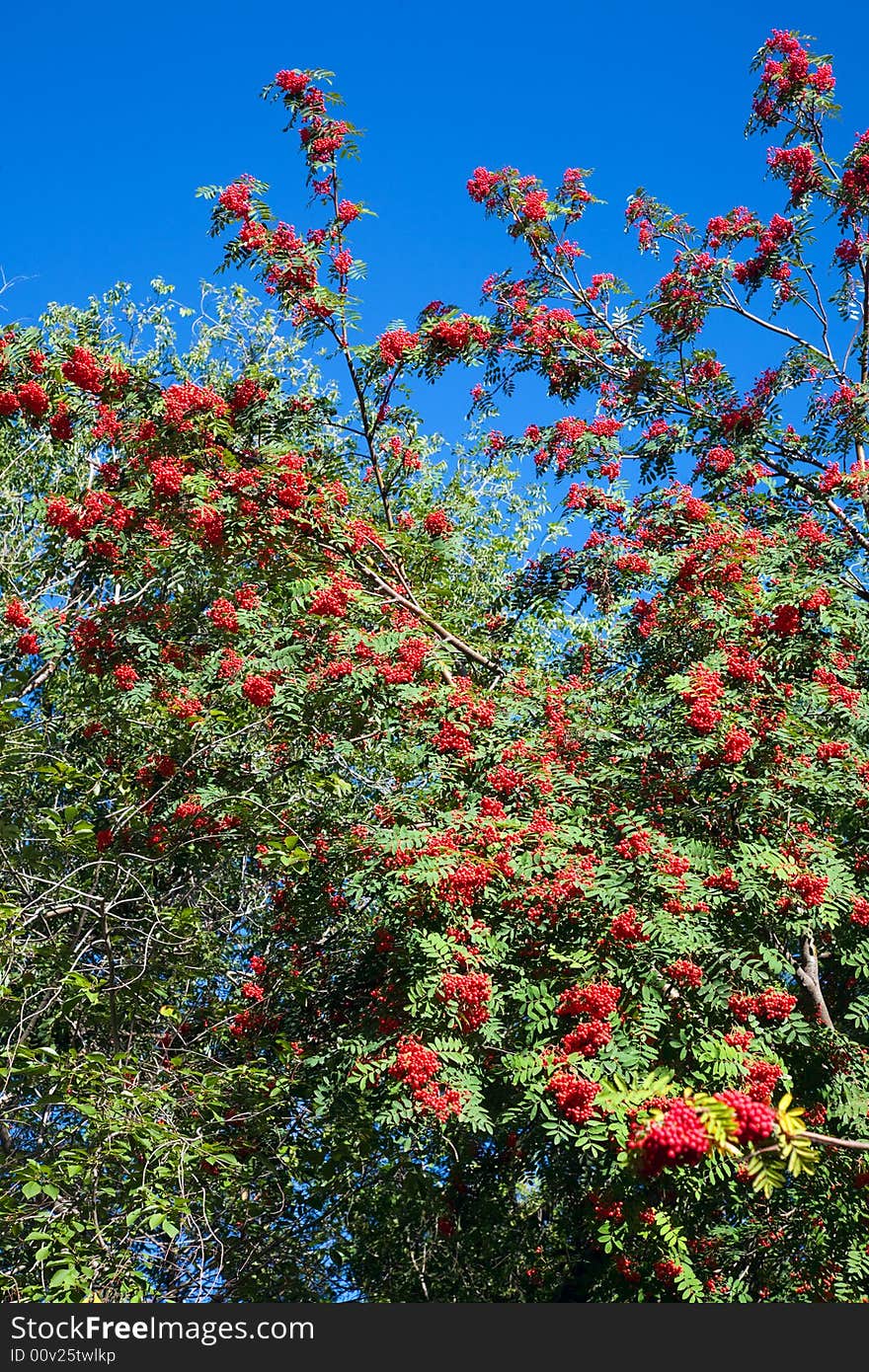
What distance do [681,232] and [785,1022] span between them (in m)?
7.49

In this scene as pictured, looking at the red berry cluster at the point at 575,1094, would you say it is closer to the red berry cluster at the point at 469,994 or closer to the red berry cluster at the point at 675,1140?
the red berry cluster at the point at 469,994

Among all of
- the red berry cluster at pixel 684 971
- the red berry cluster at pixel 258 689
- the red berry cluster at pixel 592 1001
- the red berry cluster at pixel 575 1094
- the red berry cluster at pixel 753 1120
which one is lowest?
the red berry cluster at pixel 753 1120

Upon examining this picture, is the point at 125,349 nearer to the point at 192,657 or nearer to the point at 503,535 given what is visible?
the point at 503,535

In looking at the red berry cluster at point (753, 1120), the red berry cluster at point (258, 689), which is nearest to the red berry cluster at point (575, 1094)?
the red berry cluster at point (753, 1120)

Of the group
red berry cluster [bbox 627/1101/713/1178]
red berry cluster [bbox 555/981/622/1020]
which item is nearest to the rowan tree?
red berry cluster [bbox 555/981/622/1020]

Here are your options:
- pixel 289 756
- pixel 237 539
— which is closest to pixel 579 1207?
pixel 289 756

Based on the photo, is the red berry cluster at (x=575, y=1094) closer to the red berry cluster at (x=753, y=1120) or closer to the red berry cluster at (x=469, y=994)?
the red berry cluster at (x=469, y=994)

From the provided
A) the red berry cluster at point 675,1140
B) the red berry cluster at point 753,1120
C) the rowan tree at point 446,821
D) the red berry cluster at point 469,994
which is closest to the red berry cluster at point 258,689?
the rowan tree at point 446,821

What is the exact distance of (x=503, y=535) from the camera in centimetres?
1775

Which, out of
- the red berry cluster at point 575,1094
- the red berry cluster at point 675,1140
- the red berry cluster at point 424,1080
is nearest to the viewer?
the red berry cluster at point 675,1140

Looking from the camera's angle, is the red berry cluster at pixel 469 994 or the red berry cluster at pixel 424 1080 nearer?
the red berry cluster at pixel 424 1080

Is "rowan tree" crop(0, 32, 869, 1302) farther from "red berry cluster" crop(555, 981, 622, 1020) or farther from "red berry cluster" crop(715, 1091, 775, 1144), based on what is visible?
"red berry cluster" crop(715, 1091, 775, 1144)

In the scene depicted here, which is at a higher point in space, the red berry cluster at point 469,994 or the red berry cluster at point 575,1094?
the red berry cluster at point 469,994

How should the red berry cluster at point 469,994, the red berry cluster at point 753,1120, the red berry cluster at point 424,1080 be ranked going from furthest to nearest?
the red berry cluster at point 469,994 → the red berry cluster at point 424,1080 → the red berry cluster at point 753,1120
